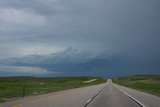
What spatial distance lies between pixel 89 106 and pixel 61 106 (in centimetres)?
167

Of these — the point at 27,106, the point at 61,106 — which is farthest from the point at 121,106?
the point at 27,106

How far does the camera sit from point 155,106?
2278cm

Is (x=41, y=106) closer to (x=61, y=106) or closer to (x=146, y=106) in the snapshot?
(x=61, y=106)

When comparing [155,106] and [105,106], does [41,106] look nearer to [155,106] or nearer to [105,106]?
[105,106]

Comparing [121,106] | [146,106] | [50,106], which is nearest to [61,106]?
[50,106]

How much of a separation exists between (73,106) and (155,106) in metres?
5.13

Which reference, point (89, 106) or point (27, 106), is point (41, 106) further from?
point (89, 106)

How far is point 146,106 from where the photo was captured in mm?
22750

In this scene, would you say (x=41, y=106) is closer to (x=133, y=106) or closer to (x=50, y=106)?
(x=50, y=106)

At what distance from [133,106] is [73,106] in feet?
12.2

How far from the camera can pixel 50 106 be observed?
71.0 feet

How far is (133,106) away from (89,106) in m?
2.75

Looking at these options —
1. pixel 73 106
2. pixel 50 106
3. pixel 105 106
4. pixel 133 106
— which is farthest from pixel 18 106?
pixel 133 106

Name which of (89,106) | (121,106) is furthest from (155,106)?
(89,106)
